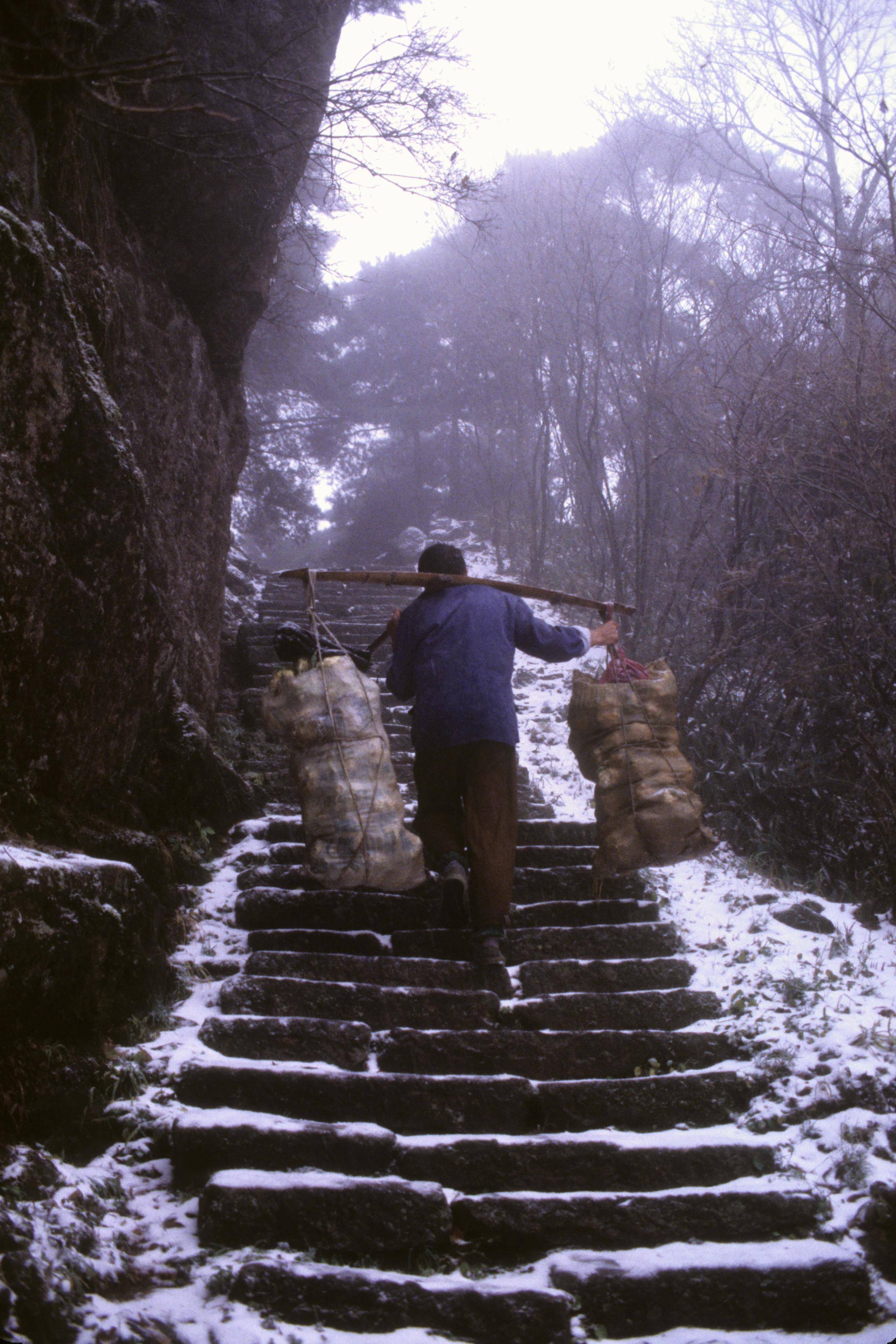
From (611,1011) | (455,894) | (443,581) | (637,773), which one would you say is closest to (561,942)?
(611,1011)

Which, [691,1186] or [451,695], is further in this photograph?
[451,695]

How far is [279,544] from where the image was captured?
71.1 feet

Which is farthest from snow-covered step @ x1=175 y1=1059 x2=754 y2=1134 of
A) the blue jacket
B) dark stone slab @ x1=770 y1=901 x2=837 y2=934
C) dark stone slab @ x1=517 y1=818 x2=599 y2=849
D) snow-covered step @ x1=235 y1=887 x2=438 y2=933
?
dark stone slab @ x1=517 y1=818 x2=599 y2=849

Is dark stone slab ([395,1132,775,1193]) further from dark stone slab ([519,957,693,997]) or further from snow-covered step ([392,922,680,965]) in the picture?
snow-covered step ([392,922,680,965])

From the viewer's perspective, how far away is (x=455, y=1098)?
10.9 ft

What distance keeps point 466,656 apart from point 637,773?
958mm

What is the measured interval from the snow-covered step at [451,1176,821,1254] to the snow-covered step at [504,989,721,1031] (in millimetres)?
894

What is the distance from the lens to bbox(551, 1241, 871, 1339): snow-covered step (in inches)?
105

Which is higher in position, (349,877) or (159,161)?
(159,161)

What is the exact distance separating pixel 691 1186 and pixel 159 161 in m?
6.32

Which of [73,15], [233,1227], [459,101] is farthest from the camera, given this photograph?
[459,101]

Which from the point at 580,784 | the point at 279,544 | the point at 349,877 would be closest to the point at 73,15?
the point at 349,877

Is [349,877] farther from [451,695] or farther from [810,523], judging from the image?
[810,523]

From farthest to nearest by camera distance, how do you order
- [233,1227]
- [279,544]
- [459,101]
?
[279,544] → [459,101] → [233,1227]
